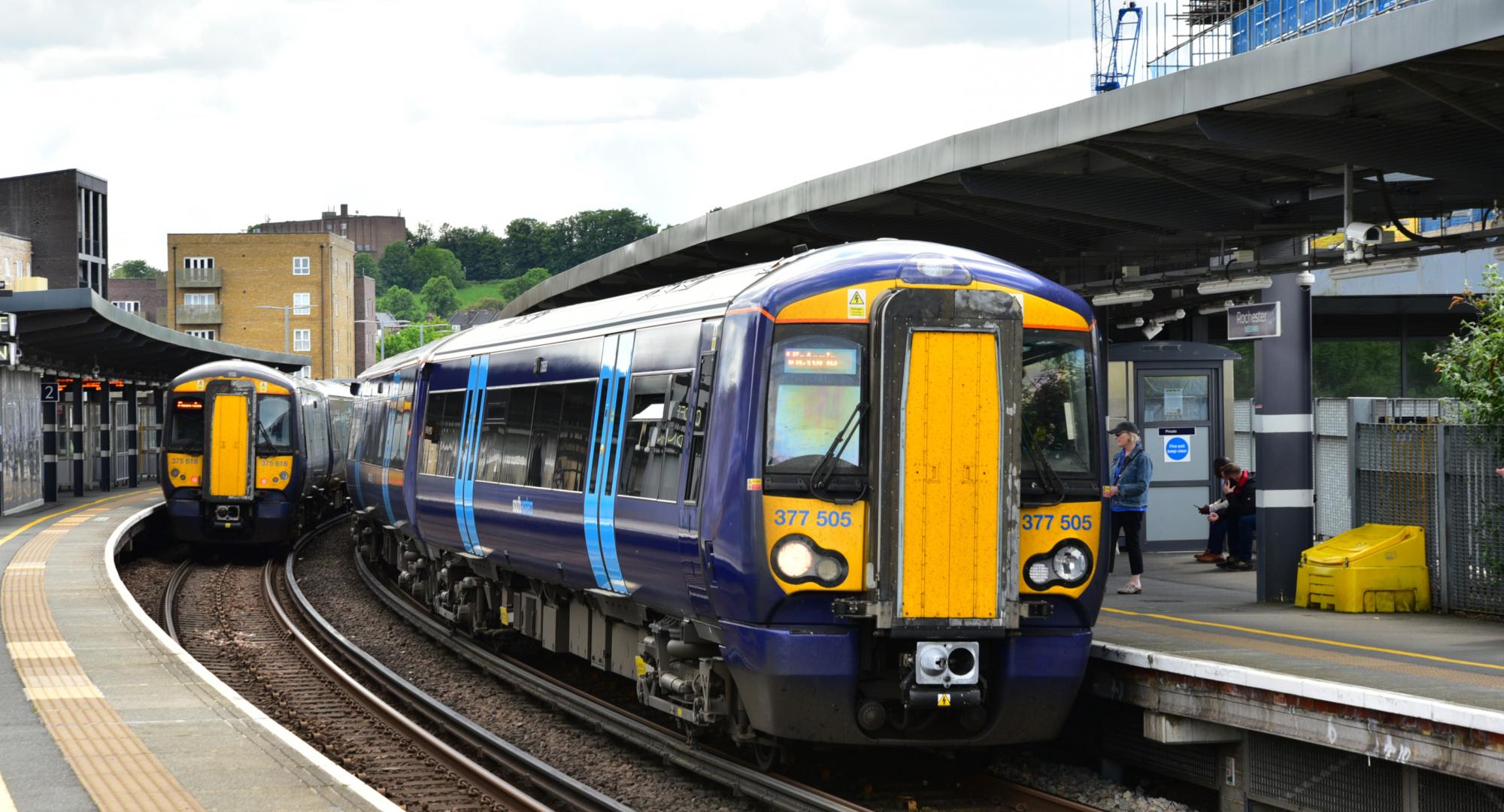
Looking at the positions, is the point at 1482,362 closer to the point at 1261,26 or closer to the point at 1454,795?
the point at 1454,795

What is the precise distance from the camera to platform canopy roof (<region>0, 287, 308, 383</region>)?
25.9 meters

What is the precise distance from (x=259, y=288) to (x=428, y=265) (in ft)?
270

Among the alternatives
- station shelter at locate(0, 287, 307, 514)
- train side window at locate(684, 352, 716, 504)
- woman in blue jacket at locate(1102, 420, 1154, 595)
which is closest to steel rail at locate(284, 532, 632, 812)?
train side window at locate(684, 352, 716, 504)

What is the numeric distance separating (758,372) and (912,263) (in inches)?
43.2

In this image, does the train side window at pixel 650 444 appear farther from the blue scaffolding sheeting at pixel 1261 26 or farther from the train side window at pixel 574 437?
the blue scaffolding sheeting at pixel 1261 26

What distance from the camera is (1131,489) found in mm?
14359

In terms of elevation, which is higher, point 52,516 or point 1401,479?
point 1401,479

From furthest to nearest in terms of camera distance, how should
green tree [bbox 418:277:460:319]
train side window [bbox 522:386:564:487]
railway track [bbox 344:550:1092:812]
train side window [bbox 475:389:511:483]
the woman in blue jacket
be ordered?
green tree [bbox 418:277:460:319] < the woman in blue jacket < train side window [bbox 475:389:511:483] < train side window [bbox 522:386:564:487] < railway track [bbox 344:550:1092:812]

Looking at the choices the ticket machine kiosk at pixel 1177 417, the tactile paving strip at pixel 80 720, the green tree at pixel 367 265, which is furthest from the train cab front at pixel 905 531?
the green tree at pixel 367 265

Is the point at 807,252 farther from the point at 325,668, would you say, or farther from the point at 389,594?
the point at 389,594

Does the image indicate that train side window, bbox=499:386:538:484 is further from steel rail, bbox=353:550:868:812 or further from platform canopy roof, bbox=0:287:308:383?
platform canopy roof, bbox=0:287:308:383

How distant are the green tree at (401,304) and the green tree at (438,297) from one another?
1.09 meters

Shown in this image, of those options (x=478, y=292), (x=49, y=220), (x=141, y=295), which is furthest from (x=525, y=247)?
(x=49, y=220)

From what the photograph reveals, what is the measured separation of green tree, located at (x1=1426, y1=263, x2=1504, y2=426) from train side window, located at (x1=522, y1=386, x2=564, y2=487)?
7066 mm
